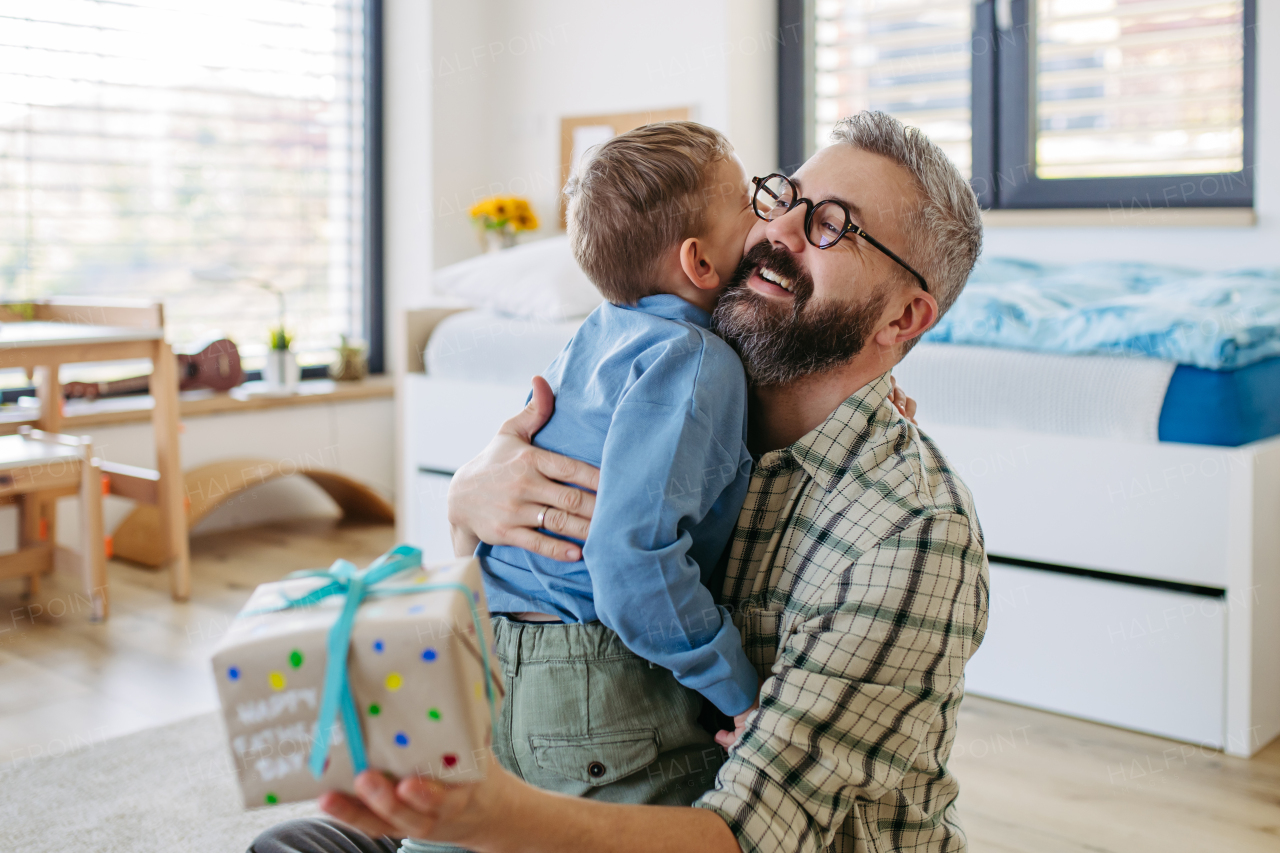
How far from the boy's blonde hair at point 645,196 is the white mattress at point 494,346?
4.98ft

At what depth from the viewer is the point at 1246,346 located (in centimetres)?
193

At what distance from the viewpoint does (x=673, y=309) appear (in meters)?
1.12

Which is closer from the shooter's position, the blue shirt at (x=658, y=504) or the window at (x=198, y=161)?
the blue shirt at (x=658, y=504)

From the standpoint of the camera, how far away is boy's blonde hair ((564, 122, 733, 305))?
1.12 m

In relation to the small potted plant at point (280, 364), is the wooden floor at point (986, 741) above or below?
below

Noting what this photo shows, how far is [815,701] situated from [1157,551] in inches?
53.5

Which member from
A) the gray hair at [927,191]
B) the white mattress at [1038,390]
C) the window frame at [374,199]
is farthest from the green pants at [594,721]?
the window frame at [374,199]

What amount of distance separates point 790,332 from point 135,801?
142 centimetres

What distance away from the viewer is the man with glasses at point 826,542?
809 millimetres

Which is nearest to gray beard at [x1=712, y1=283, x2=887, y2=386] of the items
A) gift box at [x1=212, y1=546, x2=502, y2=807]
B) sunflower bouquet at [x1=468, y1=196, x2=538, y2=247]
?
gift box at [x1=212, y1=546, x2=502, y2=807]

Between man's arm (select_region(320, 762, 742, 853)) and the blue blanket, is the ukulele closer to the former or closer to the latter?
the blue blanket

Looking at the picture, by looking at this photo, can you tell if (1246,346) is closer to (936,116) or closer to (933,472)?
(933,472)

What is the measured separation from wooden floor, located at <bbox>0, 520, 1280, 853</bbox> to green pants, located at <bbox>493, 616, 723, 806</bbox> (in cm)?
93

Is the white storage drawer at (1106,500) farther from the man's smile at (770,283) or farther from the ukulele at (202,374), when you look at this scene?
the ukulele at (202,374)
